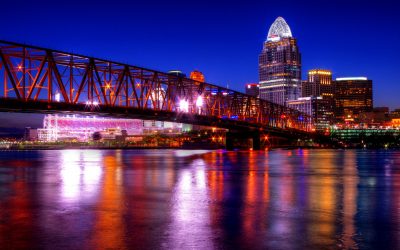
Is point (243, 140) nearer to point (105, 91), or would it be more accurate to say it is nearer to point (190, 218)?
point (105, 91)

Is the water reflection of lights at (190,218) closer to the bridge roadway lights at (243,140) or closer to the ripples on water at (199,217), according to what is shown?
the ripples on water at (199,217)

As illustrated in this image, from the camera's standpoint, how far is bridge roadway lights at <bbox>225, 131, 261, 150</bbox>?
153 metres

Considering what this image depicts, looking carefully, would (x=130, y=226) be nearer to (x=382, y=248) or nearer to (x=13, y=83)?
(x=382, y=248)

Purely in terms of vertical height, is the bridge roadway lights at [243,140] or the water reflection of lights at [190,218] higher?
the bridge roadway lights at [243,140]

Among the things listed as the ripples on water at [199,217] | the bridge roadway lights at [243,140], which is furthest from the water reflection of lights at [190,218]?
the bridge roadway lights at [243,140]

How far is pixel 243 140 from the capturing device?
156 metres

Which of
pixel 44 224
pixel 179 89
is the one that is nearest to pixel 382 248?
pixel 44 224

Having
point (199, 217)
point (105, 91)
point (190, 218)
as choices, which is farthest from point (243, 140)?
point (190, 218)

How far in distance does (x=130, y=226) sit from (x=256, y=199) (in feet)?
31.5

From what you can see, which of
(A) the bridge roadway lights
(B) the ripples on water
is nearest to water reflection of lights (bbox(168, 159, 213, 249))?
(B) the ripples on water

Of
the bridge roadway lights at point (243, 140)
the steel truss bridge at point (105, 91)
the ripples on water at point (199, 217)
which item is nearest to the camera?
the ripples on water at point (199, 217)

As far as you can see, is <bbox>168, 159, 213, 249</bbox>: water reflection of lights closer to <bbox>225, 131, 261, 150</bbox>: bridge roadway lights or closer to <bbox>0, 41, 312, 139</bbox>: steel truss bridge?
Answer: <bbox>0, 41, 312, 139</bbox>: steel truss bridge

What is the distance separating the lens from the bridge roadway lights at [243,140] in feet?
501

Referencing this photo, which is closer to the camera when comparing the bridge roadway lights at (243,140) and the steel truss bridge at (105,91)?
the steel truss bridge at (105,91)
